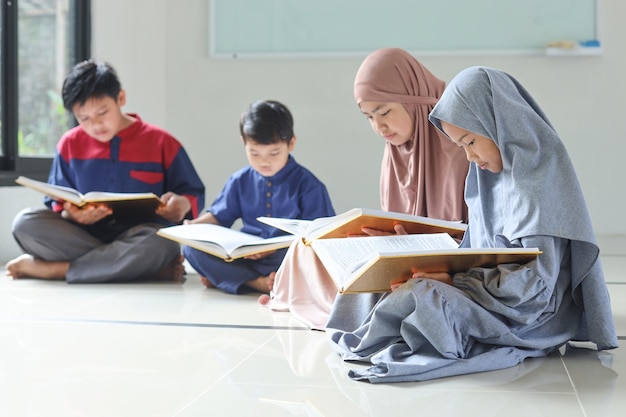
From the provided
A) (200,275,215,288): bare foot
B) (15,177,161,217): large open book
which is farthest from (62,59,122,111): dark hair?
(200,275,215,288): bare foot

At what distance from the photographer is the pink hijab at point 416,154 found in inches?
98.3

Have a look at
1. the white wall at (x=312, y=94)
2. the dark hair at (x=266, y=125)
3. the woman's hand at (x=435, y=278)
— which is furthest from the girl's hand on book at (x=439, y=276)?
the white wall at (x=312, y=94)

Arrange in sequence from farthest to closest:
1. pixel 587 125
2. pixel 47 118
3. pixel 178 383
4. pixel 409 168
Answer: pixel 587 125
pixel 47 118
pixel 409 168
pixel 178 383

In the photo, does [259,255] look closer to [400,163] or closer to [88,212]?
[400,163]

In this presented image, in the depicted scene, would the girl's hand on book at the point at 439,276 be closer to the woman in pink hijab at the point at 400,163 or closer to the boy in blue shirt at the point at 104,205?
the woman in pink hijab at the point at 400,163

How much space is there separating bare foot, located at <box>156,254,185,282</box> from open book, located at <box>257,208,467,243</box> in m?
1.17

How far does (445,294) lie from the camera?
1.80 meters

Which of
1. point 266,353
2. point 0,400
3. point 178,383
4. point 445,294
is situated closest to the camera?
point 0,400

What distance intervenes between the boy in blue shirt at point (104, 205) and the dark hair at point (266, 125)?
461mm

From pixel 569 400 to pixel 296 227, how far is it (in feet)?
3.31

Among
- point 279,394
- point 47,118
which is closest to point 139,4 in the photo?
point 47,118

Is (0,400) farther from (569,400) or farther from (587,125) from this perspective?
→ (587,125)

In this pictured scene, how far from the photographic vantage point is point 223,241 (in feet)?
9.23

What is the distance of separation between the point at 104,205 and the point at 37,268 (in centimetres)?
42
